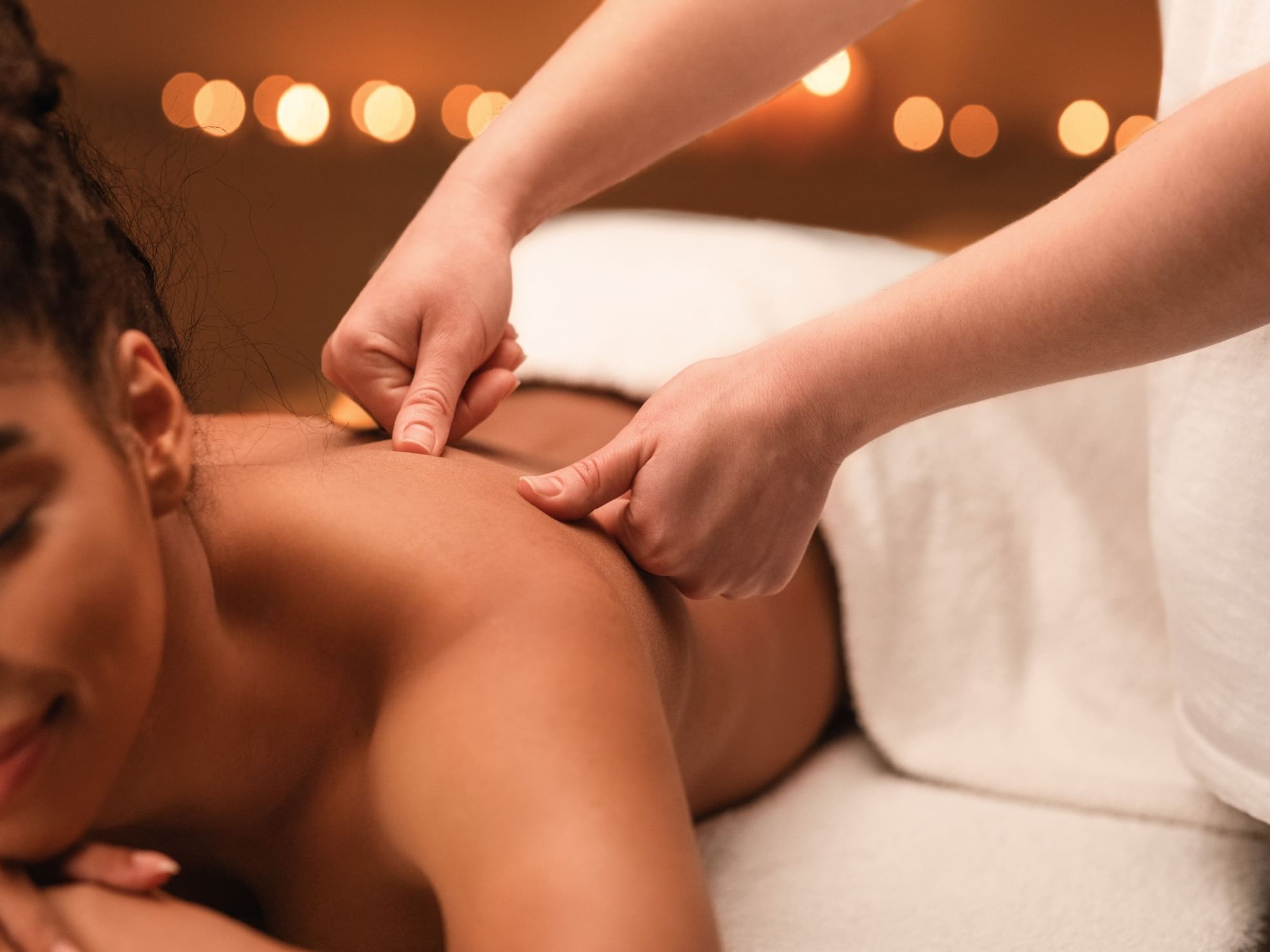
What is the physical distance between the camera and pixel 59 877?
60 centimetres

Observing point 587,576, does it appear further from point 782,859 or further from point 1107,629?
point 1107,629

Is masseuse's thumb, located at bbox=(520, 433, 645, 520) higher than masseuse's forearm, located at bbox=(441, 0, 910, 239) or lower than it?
lower

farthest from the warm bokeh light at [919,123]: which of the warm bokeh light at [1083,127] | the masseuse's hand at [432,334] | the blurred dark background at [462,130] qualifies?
the masseuse's hand at [432,334]

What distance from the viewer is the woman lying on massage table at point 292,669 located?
1.73 ft

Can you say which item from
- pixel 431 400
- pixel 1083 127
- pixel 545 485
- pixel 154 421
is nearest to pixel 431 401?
pixel 431 400

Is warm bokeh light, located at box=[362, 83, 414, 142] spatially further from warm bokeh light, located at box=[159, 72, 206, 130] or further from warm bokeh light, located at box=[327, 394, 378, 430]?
warm bokeh light, located at box=[327, 394, 378, 430]

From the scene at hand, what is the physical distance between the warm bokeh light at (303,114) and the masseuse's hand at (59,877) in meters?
1.41

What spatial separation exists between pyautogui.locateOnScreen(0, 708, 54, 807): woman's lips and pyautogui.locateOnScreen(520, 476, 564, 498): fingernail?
30 cm

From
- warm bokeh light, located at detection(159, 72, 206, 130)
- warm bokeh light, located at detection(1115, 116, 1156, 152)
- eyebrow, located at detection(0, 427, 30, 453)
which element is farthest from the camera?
warm bokeh light, located at detection(1115, 116, 1156, 152)

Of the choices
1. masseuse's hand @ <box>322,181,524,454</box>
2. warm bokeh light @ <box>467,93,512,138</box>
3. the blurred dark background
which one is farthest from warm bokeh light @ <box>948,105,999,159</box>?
masseuse's hand @ <box>322,181,524,454</box>

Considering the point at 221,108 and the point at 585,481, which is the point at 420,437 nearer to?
the point at 585,481

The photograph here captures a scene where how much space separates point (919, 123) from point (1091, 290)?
1.38m

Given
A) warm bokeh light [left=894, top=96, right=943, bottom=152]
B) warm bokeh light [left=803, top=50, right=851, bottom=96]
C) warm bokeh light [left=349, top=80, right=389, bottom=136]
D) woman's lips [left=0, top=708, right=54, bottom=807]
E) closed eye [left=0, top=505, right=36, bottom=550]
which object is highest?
warm bokeh light [left=349, top=80, right=389, bottom=136]

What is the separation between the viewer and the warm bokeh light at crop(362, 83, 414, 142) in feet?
6.04
